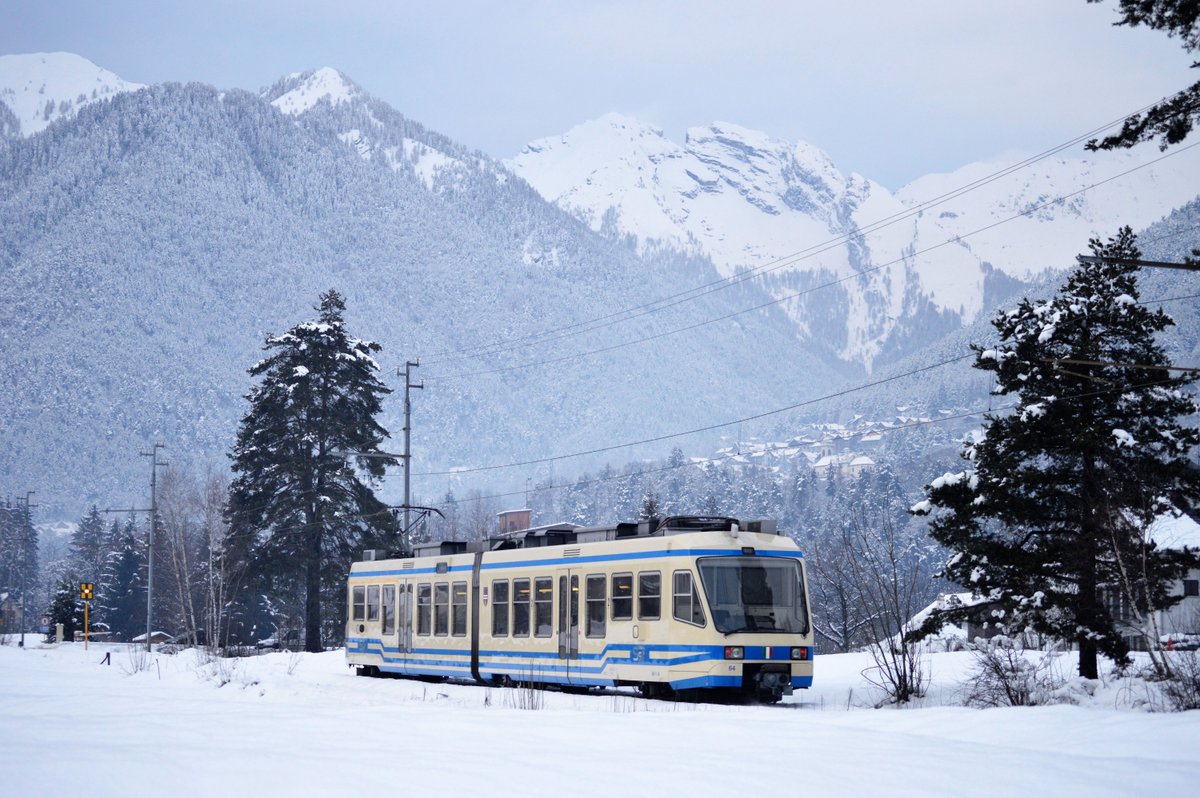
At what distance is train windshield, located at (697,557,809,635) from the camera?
24.7 m

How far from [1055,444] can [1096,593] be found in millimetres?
2628

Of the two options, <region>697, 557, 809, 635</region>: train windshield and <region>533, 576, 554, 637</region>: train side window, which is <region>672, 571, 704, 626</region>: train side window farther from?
<region>533, 576, 554, 637</region>: train side window

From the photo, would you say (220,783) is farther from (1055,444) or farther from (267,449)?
(267,449)

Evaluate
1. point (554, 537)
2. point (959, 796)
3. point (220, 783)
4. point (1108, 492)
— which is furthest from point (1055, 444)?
point (220, 783)

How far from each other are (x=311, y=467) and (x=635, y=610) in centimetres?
3901

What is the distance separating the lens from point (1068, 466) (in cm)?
2538

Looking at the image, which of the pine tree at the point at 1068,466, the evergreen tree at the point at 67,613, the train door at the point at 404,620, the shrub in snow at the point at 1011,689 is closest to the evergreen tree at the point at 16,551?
the evergreen tree at the point at 67,613

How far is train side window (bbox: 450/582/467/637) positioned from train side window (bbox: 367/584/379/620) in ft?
15.4

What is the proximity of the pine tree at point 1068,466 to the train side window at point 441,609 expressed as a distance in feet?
38.6

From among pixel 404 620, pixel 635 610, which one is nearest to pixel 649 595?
pixel 635 610

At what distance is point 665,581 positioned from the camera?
25.3m

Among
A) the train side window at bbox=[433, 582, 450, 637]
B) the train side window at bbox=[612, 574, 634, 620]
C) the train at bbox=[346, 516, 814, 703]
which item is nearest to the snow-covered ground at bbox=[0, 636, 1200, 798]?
the train at bbox=[346, 516, 814, 703]

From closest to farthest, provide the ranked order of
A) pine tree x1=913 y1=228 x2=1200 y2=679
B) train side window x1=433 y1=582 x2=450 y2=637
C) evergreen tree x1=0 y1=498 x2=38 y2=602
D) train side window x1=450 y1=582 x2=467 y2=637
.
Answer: pine tree x1=913 y1=228 x2=1200 y2=679 < train side window x1=450 y1=582 x2=467 y2=637 < train side window x1=433 y1=582 x2=450 y2=637 < evergreen tree x1=0 y1=498 x2=38 y2=602

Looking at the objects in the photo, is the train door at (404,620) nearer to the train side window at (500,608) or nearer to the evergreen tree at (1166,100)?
the train side window at (500,608)
